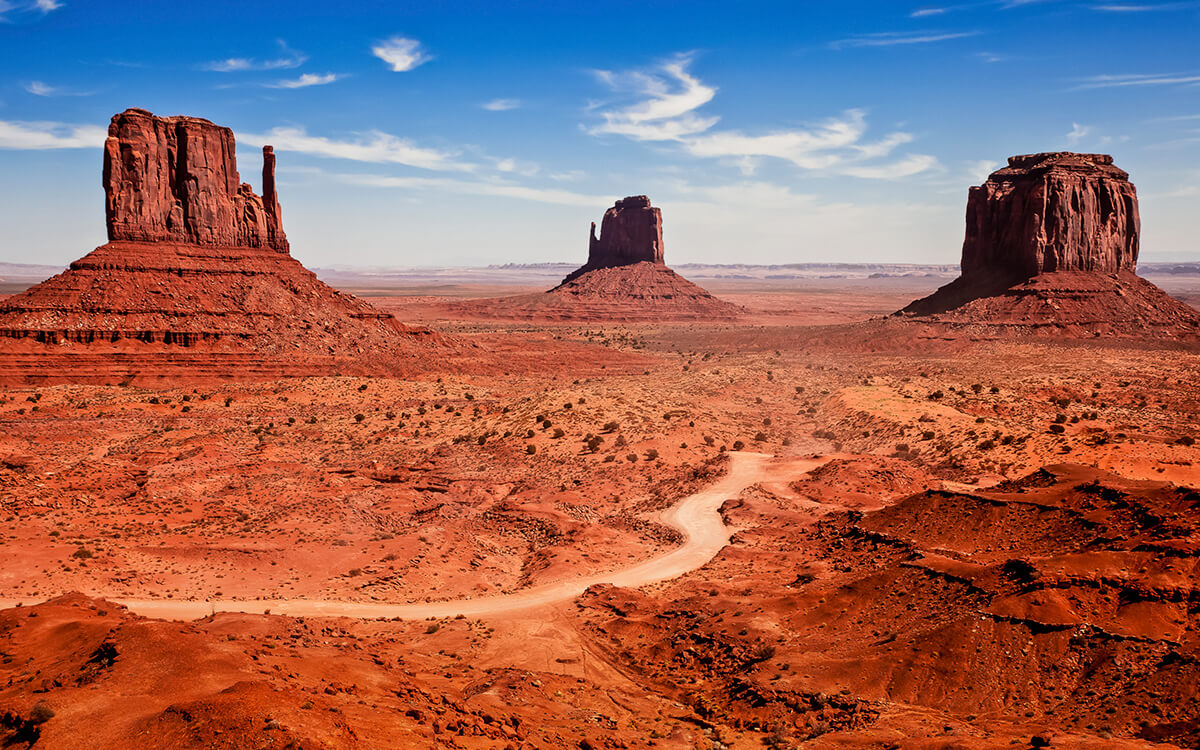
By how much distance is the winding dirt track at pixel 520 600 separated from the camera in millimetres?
23547

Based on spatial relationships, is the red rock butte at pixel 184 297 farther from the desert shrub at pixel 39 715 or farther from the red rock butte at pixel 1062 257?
the red rock butte at pixel 1062 257

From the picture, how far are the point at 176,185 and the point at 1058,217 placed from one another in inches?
3558

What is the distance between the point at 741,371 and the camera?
229ft

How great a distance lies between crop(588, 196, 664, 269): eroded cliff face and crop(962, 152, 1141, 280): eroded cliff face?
233 feet

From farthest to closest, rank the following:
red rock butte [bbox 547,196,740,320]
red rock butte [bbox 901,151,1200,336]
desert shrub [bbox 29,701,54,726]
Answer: red rock butte [bbox 547,196,740,320]
red rock butte [bbox 901,151,1200,336]
desert shrub [bbox 29,701,54,726]

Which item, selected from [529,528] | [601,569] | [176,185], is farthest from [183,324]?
[601,569]

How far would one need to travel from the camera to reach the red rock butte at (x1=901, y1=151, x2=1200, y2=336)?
88188 mm

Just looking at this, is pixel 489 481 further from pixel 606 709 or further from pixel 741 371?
pixel 741 371

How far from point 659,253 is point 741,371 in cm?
9767

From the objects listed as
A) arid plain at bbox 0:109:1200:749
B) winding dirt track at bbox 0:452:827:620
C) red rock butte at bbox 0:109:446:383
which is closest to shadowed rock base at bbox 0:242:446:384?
red rock butte at bbox 0:109:446:383

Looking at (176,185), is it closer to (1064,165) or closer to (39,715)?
(39,715)

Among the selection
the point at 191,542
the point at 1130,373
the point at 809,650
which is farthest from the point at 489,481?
the point at 1130,373

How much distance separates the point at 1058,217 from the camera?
91375mm

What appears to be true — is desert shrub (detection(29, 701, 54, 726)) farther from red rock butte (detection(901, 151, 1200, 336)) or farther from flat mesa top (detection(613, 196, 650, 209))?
flat mesa top (detection(613, 196, 650, 209))
